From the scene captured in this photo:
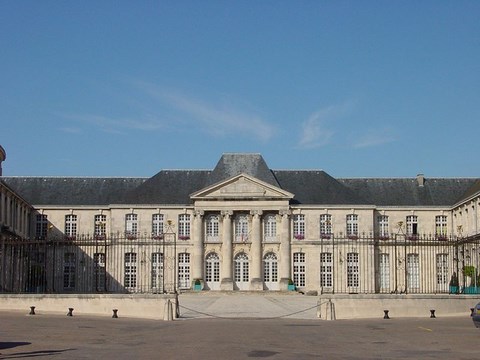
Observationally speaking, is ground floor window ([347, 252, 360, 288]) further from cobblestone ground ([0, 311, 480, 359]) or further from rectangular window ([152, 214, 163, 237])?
cobblestone ground ([0, 311, 480, 359])

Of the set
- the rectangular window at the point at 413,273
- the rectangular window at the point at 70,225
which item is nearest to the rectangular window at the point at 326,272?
the rectangular window at the point at 413,273

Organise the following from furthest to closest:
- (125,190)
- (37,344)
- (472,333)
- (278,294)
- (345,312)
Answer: (125,190), (278,294), (345,312), (472,333), (37,344)

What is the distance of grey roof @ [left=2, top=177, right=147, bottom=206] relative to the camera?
2386 inches

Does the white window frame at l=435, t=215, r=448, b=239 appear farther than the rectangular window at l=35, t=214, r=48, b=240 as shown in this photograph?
Yes

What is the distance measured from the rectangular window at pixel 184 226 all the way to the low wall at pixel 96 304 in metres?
28.0

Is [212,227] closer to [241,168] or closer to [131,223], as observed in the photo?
[241,168]

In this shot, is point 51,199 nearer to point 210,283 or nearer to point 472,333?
point 210,283

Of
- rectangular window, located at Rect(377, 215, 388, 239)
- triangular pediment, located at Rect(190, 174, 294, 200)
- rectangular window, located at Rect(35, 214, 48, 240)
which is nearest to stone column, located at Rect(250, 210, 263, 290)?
triangular pediment, located at Rect(190, 174, 294, 200)

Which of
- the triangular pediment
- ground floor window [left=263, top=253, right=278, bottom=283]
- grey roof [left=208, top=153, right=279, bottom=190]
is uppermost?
grey roof [left=208, top=153, right=279, bottom=190]

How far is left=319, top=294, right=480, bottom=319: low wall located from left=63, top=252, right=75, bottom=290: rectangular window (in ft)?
100

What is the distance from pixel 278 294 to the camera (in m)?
52.8

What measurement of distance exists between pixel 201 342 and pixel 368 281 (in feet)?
128

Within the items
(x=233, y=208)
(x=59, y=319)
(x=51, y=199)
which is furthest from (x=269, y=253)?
(x=59, y=319)

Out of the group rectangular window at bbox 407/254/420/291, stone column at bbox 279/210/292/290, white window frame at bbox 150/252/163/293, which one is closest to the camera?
white window frame at bbox 150/252/163/293
